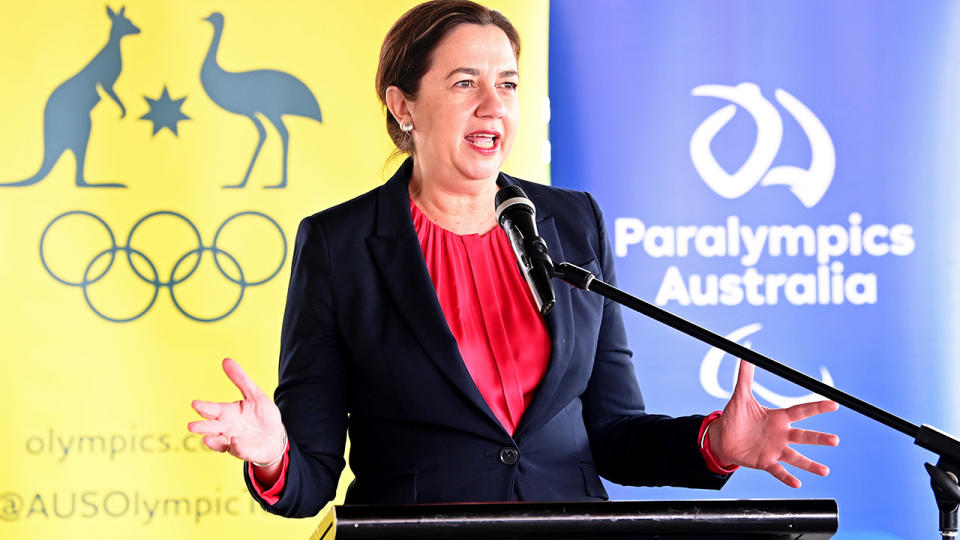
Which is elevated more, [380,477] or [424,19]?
[424,19]

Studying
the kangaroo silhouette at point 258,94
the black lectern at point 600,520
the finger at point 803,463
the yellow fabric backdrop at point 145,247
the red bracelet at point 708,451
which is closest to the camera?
the black lectern at point 600,520

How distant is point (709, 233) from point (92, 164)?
2124 millimetres

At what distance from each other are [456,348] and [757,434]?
23.0 inches

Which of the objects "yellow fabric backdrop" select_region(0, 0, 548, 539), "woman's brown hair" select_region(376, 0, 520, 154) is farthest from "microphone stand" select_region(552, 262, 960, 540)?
"yellow fabric backdrop" select_region(0, 0, 548, 539)

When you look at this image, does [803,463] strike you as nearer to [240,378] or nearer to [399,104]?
[240,378]

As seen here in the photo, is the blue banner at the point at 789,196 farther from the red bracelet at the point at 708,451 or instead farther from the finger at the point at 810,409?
the finger at the point at 810,409

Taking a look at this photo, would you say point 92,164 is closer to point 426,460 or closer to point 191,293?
point 191,293

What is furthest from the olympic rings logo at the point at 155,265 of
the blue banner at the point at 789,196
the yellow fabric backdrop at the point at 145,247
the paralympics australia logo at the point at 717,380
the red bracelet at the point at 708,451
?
the red bracelet at the point at 708,451

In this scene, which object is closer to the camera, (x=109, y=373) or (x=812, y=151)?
(x=109, y=373)

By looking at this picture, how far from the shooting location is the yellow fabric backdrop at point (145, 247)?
356 centimetres

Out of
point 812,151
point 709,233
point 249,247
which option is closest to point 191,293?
point 249,247

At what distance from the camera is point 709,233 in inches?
150

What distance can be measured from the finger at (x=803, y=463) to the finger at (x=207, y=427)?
92 centimetres

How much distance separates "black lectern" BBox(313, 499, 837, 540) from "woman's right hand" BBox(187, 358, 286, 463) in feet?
1.28
